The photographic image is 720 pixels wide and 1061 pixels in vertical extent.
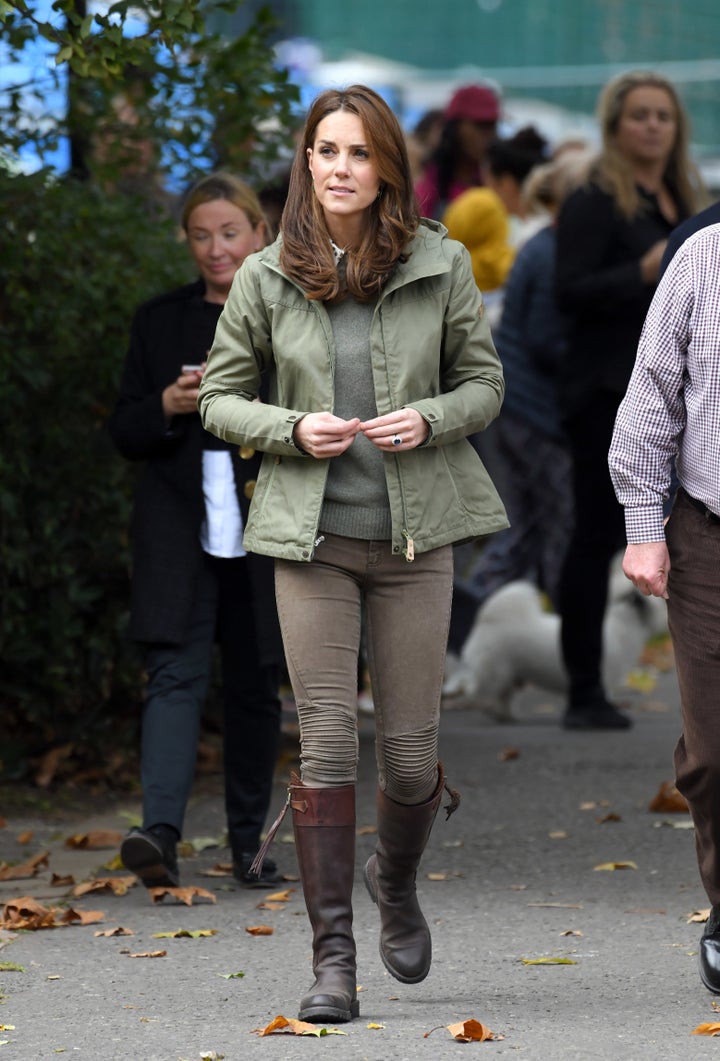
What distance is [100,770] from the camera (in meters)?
6.74

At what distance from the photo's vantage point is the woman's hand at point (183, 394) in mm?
5148

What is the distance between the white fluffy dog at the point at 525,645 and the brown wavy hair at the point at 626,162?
1893 mm

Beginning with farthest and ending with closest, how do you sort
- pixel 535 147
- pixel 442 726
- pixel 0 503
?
pixel 535 147 < pixel 442 726 < pixel 0 503

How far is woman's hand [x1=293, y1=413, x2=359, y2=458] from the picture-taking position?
3.89 meters

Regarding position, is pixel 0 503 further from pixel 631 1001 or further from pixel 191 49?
pixel 631 1001

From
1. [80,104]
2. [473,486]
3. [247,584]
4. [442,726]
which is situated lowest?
Answer: [442,726]

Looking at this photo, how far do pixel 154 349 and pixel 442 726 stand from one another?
3.25 meters

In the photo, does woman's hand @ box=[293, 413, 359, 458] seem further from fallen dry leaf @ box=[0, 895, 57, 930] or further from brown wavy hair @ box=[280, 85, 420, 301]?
fallen dry leaf @ box=[0, 895, 57, 930]

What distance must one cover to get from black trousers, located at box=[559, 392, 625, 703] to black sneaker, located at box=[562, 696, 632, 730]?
0.14 feet

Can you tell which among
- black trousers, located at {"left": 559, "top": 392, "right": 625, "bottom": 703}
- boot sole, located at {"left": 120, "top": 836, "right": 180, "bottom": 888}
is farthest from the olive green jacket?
black trousers, located at {"left": 559, "top": 392, "right": 625, "bottom": 703}

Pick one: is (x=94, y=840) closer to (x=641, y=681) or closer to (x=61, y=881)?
(x=61, y=881)

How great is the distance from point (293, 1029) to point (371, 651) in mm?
804

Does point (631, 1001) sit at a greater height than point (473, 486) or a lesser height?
lesser

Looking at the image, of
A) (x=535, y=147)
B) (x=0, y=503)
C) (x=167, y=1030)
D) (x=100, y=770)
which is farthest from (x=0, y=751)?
(x=535, y=147)
